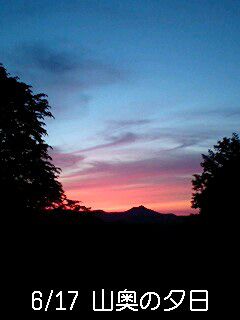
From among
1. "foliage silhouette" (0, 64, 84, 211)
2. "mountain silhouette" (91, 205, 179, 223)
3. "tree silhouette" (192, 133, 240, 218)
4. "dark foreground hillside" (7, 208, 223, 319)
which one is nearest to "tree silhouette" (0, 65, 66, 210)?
"foliage silhouette" (0, 64, 84, 211)

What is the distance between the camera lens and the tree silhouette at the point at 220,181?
30.2 m

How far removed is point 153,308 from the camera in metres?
9.02

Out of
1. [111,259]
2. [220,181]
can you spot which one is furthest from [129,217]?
[111,259]

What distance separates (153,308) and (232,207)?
2161cm

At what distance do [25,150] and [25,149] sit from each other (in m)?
0.06

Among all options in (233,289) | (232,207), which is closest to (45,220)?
(233,289)

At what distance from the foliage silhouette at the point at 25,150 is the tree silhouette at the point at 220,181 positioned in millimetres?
15186

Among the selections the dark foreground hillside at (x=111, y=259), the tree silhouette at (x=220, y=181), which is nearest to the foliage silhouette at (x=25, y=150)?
the dark foreground hillside at (x=111, y=259)

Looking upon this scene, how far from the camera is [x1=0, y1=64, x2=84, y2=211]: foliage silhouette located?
59.2ft

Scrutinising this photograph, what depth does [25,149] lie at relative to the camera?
61.8ft

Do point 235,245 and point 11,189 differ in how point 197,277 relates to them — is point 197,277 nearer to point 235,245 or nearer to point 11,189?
point 235,245

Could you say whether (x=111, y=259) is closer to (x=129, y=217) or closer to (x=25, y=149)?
(x=25, y=149)

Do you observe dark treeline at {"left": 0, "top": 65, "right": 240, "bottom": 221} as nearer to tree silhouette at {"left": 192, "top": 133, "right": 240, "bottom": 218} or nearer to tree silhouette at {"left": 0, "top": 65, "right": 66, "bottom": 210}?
tree silhouette at {"left": 0, "top": 65, "right": 66, "bottom": 210}

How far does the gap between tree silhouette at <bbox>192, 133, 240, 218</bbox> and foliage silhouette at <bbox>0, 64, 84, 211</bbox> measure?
49.8ft
